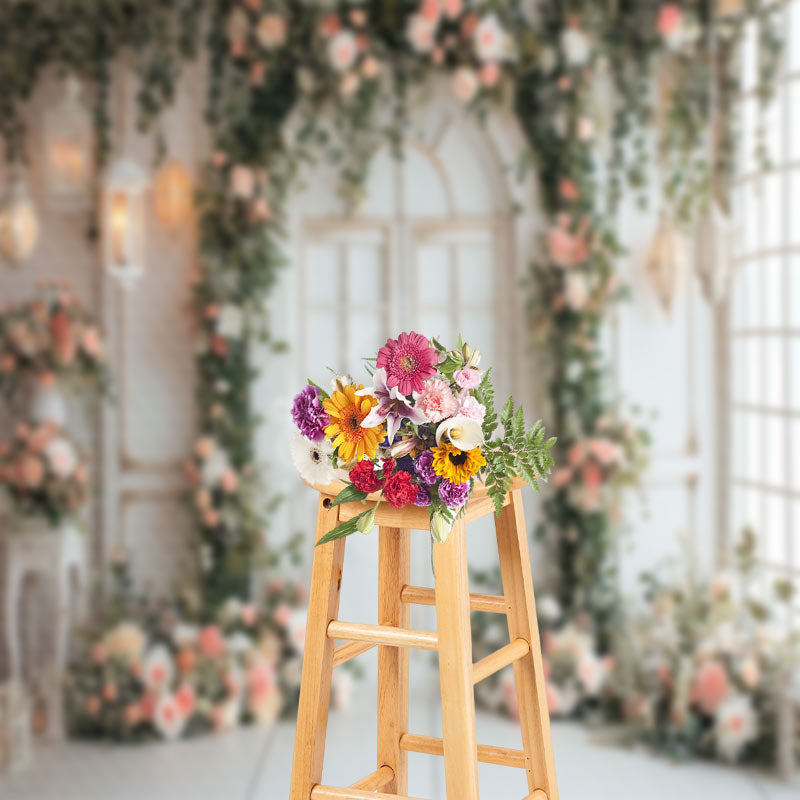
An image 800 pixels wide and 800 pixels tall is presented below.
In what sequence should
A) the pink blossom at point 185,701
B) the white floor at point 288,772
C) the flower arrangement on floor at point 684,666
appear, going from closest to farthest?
the white floor at point 288,772, the flower arrangement on floor at point 684,666, the pink blossom at point 185,701

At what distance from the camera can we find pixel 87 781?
346 centimetres

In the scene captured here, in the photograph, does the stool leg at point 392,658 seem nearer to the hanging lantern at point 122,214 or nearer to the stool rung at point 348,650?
the stool rung at point 348,650

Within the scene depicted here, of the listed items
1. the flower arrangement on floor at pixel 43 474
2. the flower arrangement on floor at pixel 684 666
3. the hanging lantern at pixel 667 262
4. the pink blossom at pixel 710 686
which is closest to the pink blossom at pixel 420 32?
the hanging lantern at pixel 667 262

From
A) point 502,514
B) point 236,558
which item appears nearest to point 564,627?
point 236,558

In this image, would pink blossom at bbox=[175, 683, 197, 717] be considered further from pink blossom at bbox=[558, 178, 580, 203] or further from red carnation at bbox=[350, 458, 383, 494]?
red carnation at bbox=[350, 458, 383, 494]

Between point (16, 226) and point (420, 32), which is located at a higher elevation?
point (420, 32)

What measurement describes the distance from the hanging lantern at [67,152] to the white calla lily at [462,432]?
3.44 meters

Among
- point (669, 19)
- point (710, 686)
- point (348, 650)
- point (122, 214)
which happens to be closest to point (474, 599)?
point (348, 650)

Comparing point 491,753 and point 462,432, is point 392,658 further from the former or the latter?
point 462,432

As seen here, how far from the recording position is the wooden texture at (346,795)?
1436 millimetres

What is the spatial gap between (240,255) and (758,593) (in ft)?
→ 8.88

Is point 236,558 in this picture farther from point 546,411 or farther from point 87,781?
point 546,411

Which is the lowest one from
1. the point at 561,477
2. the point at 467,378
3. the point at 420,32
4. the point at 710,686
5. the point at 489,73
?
the point at 710,686

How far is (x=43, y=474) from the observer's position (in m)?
3.87
